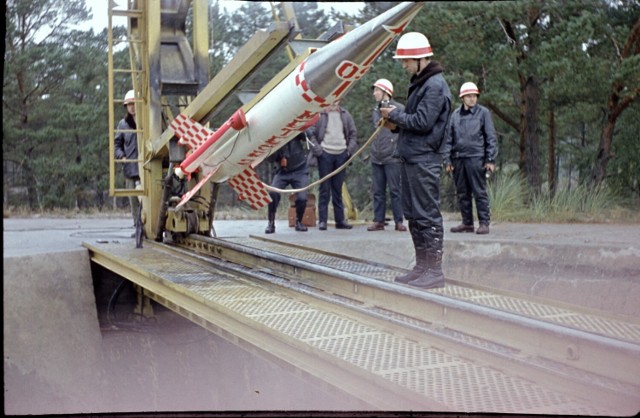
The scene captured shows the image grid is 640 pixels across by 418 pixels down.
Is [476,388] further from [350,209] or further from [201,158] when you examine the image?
[350,209]

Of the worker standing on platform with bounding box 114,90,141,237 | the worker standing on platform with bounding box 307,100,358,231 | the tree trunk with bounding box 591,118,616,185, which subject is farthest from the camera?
the worker standing on platform with bounding box 307,100,358,231

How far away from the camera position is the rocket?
15.0 ft

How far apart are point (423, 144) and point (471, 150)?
3077 millimetres

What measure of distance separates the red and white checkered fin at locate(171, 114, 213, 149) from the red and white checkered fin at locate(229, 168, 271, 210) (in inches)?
16.8

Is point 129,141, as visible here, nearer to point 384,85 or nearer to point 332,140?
point 332,140

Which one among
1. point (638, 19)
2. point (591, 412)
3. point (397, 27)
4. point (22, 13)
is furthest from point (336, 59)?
point (22, 13)

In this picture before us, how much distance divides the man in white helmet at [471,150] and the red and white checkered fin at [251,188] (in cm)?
221

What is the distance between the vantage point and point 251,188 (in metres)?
6.44

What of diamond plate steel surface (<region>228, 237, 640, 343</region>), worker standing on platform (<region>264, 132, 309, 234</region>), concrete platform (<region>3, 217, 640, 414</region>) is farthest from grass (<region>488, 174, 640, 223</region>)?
diamond plate steel surface (<region>228, 237, 640, 343</region>)

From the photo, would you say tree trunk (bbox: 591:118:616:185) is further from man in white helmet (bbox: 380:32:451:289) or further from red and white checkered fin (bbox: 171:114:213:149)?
red and white checkered fin (bbox: 171:114:213:149)

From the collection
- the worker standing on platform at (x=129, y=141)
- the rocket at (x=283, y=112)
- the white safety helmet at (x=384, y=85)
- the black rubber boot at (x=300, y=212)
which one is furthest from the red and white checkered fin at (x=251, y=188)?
the black rubber boot at (x=300, y=212)

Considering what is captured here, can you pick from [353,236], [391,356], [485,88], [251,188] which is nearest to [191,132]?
[251,188]

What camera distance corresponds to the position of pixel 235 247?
6535 mm

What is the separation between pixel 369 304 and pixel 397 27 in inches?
66.1
